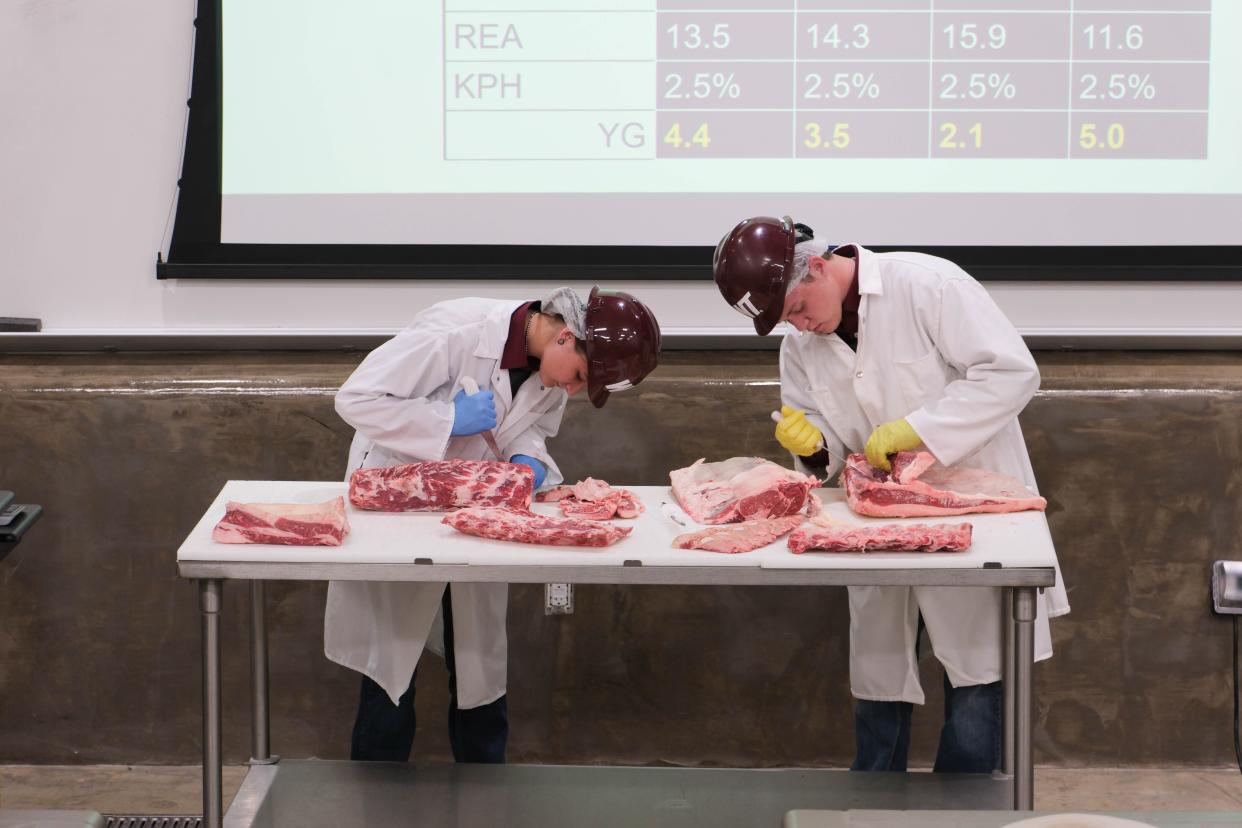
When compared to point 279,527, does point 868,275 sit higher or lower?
higher

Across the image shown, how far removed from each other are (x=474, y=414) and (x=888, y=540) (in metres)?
1.00

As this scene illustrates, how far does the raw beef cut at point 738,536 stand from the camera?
8.29 feet

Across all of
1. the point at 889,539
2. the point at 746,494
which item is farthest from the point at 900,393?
the point at 889,539

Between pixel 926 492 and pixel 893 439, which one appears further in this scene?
pixel 893 439

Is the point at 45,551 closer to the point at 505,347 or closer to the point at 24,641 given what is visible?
the point at 24,641

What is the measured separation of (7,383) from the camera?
12.5 feet

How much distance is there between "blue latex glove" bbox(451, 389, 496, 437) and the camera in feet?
9.54

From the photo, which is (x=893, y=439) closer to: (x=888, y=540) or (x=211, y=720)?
(x=888, y=540)

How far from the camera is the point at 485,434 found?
3.05 meters

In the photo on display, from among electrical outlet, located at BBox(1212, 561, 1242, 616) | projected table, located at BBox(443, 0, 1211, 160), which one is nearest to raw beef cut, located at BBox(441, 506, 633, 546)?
projected table, located at BBox(443, 0, 1211, 160)

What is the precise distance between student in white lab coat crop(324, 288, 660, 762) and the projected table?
1.03m

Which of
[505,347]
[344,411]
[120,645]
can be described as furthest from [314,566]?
[120,645]

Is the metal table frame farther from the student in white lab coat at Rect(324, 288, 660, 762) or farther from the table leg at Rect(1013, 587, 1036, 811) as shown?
the student in white lab coat at Rect(324, 288, 660, 762)

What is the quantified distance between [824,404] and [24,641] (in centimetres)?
257
